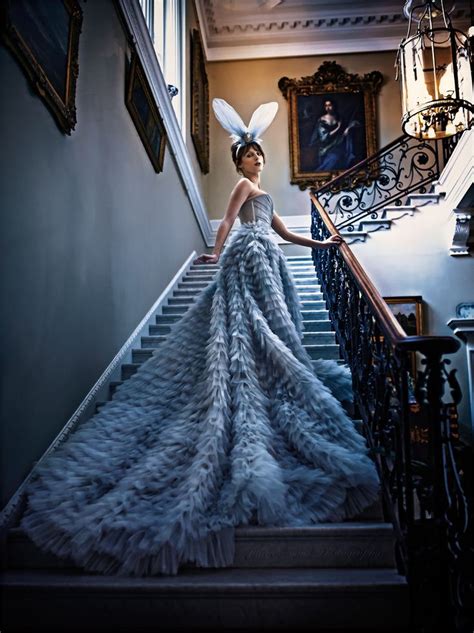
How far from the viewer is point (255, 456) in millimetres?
2324

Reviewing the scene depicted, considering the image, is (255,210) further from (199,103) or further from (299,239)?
(199,103)

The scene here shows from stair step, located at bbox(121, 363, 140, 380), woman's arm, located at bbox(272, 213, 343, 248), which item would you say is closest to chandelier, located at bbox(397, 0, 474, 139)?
woman's arm, located at bbox(272, 213, 343, 248)

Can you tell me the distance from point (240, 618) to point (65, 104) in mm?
2685

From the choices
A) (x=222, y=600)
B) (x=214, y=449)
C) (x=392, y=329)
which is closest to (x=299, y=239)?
(x=392, y=329)

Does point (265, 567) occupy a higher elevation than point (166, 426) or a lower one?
lower

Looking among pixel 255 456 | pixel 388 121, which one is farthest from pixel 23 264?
pixel 388 121

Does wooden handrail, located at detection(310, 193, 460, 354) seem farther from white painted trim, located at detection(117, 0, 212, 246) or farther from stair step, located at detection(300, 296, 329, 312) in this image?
white painted trim, located at detection(117, 0, 212, 246)

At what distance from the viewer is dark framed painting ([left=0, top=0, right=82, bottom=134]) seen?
256 centimetres

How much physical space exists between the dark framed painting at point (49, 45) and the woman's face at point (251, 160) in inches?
42.3

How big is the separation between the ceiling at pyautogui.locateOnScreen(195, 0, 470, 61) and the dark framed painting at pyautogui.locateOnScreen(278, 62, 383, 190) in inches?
21.9

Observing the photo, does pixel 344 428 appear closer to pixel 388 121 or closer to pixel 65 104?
pixel 65 104

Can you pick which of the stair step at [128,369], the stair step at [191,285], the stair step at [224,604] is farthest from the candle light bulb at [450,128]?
the stair step at [224,604]

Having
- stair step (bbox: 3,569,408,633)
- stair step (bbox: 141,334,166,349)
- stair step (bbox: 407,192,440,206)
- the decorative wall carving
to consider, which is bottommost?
stair step (bbox: 3,569,408,633)

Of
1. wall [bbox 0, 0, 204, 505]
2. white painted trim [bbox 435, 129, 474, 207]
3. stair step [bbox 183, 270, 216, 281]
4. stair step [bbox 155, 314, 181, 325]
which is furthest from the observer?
stair step [bbox 183, 270, 216, 281]
